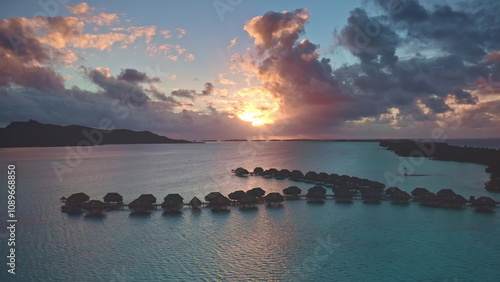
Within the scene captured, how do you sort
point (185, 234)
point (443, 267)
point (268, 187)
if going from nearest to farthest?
point (443, 267)
point (185, 234)
point (268, 187)

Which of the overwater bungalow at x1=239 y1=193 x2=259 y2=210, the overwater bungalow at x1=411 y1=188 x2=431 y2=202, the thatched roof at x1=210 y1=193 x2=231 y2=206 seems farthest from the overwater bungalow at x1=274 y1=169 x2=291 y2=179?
the thatched roof at x1=210 y1=193 x2=231 y2=206

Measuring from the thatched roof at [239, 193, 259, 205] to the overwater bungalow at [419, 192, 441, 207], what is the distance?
74.2 ft

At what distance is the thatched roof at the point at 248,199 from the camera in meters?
43.1

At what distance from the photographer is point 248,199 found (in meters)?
43.1

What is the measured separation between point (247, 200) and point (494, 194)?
131 feet

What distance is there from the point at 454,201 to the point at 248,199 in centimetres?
2677

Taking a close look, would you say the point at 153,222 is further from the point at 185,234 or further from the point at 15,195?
the point at 15,195

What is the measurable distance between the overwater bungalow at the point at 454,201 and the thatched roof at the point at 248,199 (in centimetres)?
2454

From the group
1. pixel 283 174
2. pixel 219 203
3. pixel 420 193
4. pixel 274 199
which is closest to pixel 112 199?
pixel 219 203

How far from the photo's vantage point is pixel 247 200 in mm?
43031

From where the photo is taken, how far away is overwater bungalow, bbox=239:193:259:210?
141ft

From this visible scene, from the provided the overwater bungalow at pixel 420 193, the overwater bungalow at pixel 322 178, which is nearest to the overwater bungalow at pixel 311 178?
the overwater bungalow at pixel 322 178

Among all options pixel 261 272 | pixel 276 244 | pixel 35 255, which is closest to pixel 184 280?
pixel 261 272

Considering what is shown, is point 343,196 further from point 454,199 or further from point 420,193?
point 454,199
